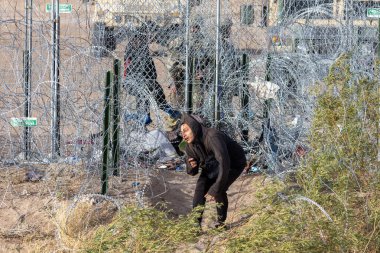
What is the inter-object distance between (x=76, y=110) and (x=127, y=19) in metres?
3.29

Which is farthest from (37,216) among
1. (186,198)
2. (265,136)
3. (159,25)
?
(159,25)

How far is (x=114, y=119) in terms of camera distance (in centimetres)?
878

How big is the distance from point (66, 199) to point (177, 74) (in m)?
3.20

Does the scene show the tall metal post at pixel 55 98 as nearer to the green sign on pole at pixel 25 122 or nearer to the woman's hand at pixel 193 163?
the green sign on pole at pixel 25 122

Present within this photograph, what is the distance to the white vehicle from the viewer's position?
11000 mm

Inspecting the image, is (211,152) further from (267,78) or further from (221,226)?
(267,78)

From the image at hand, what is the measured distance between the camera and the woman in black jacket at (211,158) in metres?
7.77

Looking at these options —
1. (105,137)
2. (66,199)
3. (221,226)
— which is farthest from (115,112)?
(221,226)

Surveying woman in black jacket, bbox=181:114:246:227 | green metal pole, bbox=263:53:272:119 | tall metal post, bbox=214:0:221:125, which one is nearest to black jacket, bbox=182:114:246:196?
woman in black jacket, bbox=181:114:246:227

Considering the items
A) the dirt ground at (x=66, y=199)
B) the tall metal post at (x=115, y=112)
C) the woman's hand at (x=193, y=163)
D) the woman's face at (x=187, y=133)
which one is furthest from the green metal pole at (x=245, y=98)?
the woman's face at (x=187, y=133)

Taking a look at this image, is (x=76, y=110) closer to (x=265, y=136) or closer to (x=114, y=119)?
(x=114, y=119)

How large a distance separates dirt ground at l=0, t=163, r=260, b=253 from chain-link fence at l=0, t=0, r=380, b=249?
0.39 feet

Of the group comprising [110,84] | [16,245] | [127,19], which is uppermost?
[127,19]

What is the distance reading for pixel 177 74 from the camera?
11148 mm
